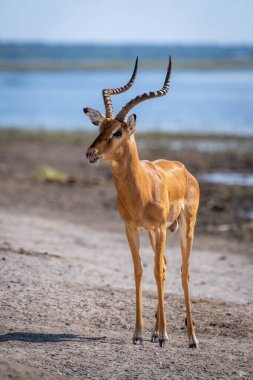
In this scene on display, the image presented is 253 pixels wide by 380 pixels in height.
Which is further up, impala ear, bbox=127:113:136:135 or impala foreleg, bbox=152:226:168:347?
impala ear, bbox=127:113:136:135

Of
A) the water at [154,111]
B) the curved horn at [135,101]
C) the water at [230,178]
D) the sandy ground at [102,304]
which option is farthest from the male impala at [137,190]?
the water at [154,111]

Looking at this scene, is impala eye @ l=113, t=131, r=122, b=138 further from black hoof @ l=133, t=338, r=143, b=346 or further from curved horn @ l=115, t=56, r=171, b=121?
black hoof @ l=133, t=338, r=143, b=346

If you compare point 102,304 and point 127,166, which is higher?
point 127,166

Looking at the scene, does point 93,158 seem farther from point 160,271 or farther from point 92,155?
point 160,271

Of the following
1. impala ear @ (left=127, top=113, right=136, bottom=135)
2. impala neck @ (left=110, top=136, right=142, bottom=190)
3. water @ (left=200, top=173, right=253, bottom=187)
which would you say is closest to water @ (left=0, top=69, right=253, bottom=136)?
water @ (left=200, top=173, right=253, bottom=187)

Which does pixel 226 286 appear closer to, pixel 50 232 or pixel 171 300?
pixel 171 300

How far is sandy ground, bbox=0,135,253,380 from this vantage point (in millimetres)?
9469

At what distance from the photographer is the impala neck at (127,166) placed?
10109 mm

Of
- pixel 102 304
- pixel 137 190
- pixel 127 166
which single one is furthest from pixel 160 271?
pixel 102 304

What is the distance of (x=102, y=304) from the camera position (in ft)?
39.3

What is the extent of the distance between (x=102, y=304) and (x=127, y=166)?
2.53 meters

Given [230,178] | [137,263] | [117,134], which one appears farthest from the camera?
[230,178]

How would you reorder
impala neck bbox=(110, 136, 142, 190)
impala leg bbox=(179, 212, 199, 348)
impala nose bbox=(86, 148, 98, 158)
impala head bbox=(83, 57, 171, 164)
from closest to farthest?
impala nose bbox=(86, 148, 98, 158) → impala head bbox=(83, 57, 171, 164) → impala neck bbox=(110, 136, 142, 190) → impala leg bbox=(179, 212, 199, 348)

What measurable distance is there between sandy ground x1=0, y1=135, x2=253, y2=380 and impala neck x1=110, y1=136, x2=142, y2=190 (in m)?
1.85
